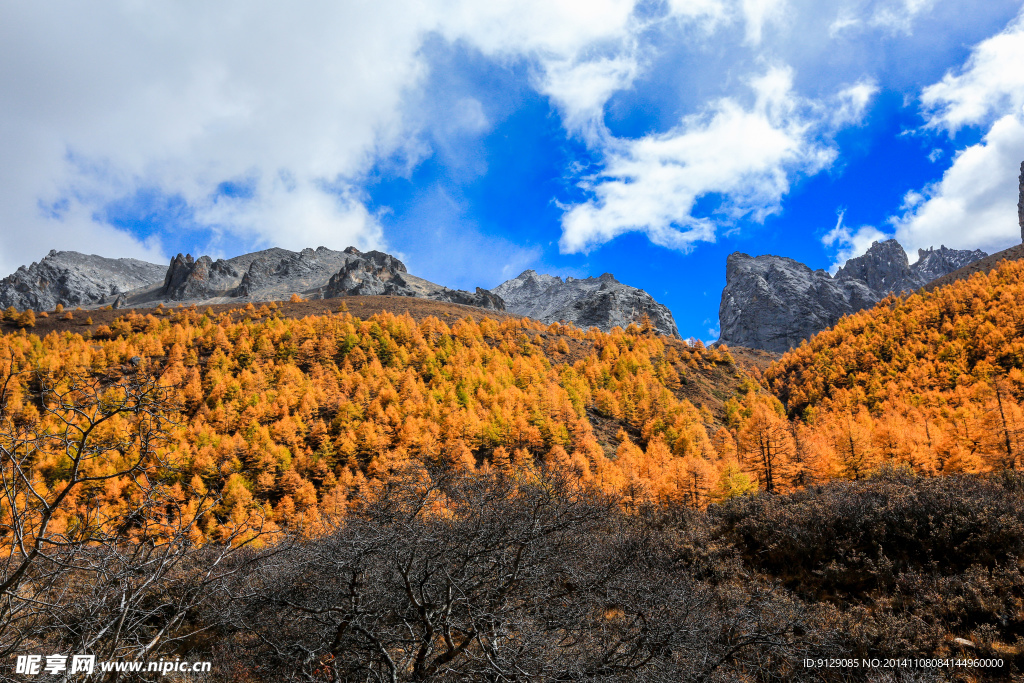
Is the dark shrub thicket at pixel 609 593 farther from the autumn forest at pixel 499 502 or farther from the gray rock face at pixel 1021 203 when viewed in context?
the gray rock face at pixel 1021 203

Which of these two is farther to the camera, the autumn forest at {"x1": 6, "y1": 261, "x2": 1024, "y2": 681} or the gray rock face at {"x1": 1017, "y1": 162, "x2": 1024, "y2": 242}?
the gray rock face at {"x1": 1017, "y1": 162, "x2": 1024, "y2": 242}

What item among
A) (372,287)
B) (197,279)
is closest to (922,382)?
(372,287)

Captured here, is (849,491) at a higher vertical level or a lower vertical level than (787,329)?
lower

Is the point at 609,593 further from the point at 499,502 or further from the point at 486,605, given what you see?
the point at 486,605

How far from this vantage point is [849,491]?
23.2 metres

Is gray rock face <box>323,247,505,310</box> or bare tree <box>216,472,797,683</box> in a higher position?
gray rock face <box>323,247,505,310</box>

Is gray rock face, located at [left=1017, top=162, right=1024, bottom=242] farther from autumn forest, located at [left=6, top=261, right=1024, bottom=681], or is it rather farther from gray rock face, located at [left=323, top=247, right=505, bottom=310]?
gray rock face, located at [left=323, top=247, right=505, bottom=310]

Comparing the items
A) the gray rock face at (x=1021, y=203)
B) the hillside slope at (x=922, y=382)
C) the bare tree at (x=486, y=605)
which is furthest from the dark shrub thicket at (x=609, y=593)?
the gray rock face at (x=1021, y=203)

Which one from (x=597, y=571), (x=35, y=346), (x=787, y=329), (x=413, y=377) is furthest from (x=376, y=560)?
(x=787, y=329)

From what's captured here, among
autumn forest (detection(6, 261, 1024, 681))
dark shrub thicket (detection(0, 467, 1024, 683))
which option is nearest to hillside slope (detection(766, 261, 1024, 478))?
autumn forest (detection(6, 261, 1024, 681))

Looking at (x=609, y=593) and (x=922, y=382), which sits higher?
(x=922, y=382)

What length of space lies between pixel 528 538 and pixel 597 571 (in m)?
6.62

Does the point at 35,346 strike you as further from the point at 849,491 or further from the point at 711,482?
the point at 849,491

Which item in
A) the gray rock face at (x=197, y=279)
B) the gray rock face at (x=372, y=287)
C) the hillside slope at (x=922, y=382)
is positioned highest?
the gray rock face at (x=197, y=279)
